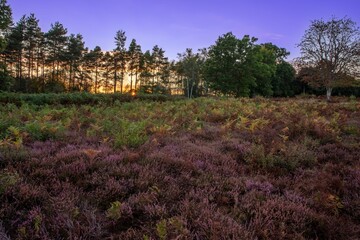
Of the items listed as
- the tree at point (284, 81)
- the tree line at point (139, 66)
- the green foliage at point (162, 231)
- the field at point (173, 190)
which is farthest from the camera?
the tree at point (284, 81)

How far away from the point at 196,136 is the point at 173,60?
255 feet

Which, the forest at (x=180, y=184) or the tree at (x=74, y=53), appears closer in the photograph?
the forest at (x=180, y=184)

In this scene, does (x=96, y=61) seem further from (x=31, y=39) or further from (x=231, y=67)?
(x=231, y=67)

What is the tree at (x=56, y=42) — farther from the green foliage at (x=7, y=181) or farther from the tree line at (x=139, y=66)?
the green foliage at (x=7, y=181)

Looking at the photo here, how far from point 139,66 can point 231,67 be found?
32.8 meters

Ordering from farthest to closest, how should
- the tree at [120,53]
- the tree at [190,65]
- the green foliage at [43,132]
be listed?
the tree at [190,65], the tree at [120,53], the green foliage at [43,132]

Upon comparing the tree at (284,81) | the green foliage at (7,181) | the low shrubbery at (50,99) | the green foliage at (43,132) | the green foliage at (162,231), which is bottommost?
the green foliage at (162,231)

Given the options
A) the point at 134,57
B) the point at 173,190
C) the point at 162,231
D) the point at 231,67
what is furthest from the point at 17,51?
the point at 162,231

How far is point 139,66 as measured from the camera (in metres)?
74.5

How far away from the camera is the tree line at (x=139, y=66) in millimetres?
50188

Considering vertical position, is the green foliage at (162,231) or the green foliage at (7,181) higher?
the green foliage at (7,181)

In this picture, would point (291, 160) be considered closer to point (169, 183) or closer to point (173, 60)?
point (169, 183)

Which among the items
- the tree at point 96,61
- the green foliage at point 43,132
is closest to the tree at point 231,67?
the tree at point 96,61

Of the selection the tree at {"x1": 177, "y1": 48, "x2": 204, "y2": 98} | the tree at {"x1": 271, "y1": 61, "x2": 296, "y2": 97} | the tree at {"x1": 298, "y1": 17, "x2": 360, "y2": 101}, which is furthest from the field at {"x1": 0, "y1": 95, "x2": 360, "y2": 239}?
the tree at {"x1": 271, "y1": 61, "x2": 296, "y2": 97}
